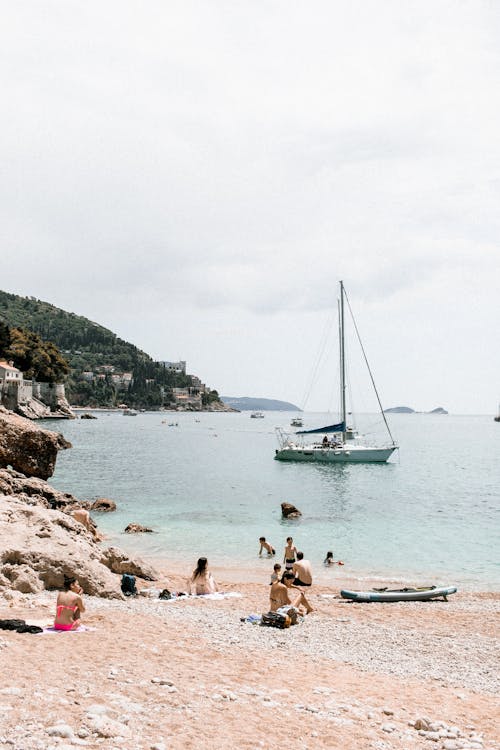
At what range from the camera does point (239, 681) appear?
935 centimetres

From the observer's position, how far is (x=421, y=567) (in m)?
23.8

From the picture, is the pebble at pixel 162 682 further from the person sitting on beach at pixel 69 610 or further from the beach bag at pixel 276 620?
the beach bag at pixel 276 620

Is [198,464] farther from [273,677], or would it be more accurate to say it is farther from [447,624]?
[273,677]

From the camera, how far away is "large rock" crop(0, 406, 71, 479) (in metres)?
25.9

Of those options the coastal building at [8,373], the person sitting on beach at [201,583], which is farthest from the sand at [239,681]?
the coastal building at [8,373]

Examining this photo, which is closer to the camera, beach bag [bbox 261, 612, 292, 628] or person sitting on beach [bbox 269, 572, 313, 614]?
beach bag [bbox 261, 612, 292, 628]

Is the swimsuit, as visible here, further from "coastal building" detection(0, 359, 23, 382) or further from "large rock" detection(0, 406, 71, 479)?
"coastal building" detection(0, 359, 23, 382)

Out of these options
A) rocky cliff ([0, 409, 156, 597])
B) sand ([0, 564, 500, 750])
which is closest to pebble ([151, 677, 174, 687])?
sand ([0, 564, 500, 750])

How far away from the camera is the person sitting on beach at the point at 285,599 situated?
14938 mm

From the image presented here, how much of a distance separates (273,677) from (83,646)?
3.59 m

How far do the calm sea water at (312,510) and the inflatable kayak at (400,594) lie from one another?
3.39m

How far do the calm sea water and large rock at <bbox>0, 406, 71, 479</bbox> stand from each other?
4.93 metres

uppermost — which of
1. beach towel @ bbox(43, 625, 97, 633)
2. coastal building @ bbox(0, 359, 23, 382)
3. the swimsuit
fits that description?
coastal building @ bbox(0, 359, 23, 382)

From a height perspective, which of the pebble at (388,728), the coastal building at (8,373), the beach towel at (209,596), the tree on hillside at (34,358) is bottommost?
the beach towel at (209,596)
